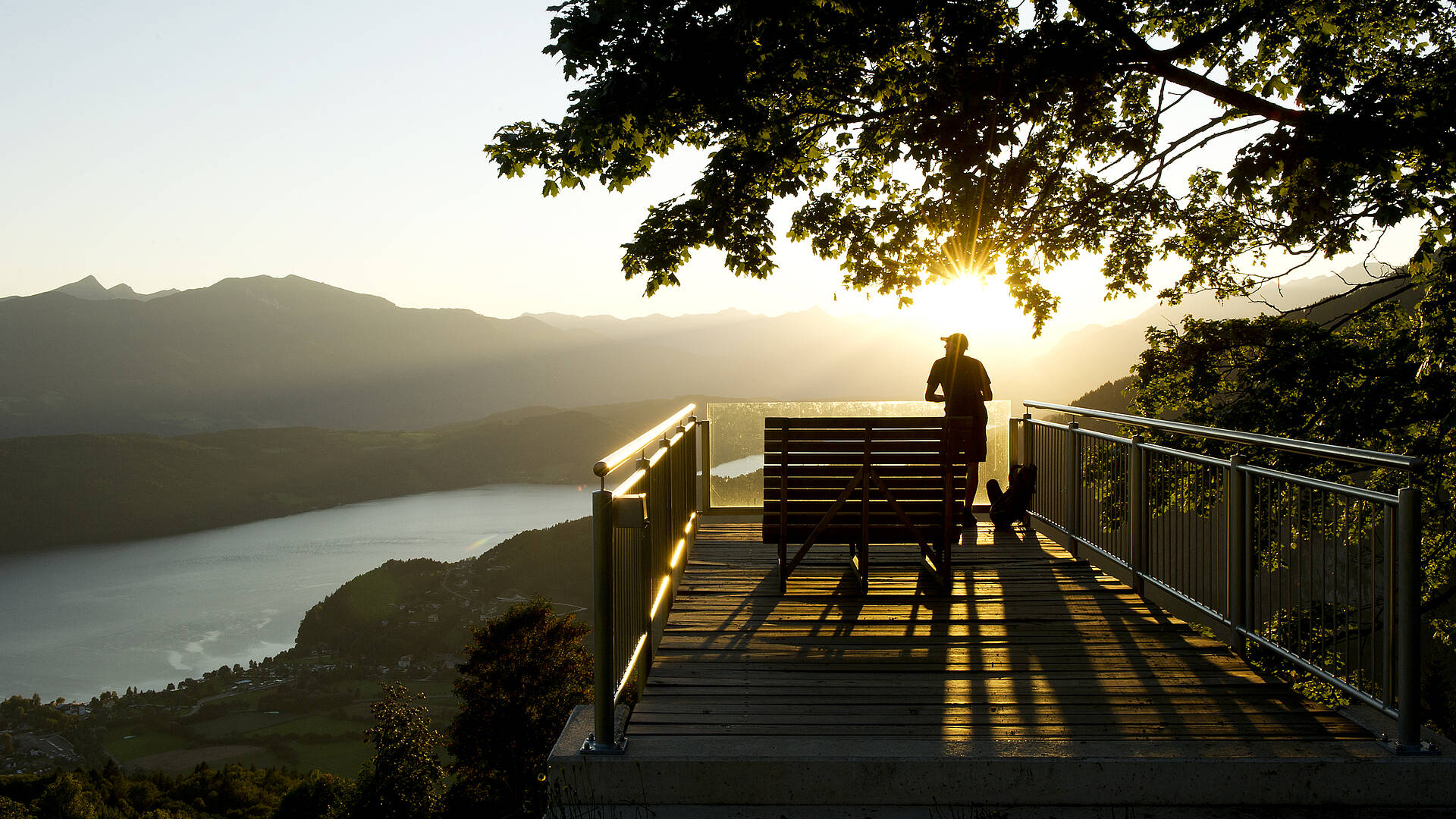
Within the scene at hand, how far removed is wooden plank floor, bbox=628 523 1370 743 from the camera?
148 inches

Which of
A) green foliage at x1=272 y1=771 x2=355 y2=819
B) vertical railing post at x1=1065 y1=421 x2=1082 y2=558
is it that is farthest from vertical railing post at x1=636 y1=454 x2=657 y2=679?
green foliage at x1=272 y1=771 x2=355 y2=819

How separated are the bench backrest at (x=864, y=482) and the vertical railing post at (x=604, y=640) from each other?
8.71ft

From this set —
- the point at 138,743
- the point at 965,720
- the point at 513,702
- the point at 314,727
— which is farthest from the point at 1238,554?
the point at 138,743

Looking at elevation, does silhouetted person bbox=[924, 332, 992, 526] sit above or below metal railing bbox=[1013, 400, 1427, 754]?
above

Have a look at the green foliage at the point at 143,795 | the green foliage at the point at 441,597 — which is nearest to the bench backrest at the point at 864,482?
the green foliage at the point at 143,795

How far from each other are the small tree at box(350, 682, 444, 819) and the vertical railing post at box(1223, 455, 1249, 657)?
52.0 metres

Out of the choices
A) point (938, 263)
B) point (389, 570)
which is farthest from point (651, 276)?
point (389, 570)

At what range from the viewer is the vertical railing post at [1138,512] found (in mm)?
5707

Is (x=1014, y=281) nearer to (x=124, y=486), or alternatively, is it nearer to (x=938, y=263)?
(x=938, y=263)

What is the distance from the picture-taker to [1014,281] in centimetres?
1401

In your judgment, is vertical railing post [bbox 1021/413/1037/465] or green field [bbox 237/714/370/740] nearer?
vertical railing post [bbox 1021/413/1037/465]

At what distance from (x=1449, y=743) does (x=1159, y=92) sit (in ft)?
28.4

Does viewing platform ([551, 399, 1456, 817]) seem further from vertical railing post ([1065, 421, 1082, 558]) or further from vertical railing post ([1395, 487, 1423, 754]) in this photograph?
vertical railing post ([1065, 421, 1082, 558])

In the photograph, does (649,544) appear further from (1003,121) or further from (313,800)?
(313,800)
